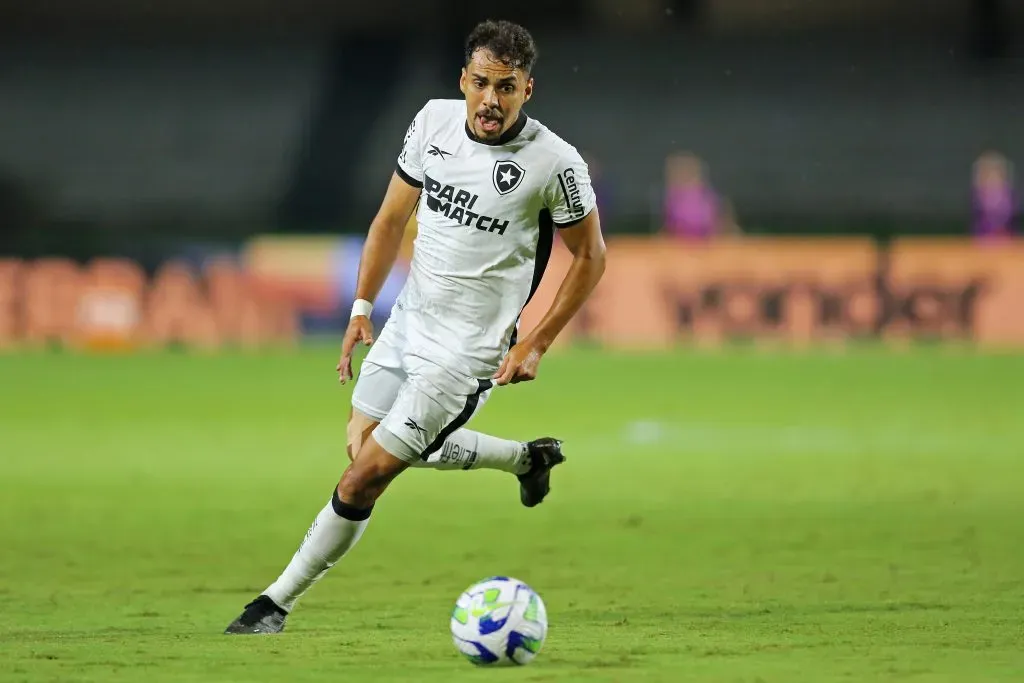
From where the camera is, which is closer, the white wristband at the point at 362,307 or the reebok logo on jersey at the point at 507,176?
the reebok logo on jersey at the point at 507,176

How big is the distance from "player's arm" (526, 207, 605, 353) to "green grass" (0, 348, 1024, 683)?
1.17 metres

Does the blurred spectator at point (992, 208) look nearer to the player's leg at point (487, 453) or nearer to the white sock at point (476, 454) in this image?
the player's leg at point (487, 453)

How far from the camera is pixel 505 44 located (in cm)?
650

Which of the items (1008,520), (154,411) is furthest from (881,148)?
(1008,520)

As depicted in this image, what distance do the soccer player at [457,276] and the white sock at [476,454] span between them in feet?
0.19

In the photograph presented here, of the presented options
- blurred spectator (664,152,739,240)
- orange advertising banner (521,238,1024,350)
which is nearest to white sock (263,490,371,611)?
orange advertising banner (521,238,1024,350)

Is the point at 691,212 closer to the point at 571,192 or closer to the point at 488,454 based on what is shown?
the point at 488,454

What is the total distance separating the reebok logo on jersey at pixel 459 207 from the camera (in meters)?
6.71

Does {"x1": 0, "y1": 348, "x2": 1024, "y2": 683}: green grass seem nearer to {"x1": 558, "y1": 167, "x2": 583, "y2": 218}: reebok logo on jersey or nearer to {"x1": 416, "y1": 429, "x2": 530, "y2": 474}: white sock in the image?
{"x1": 416, "y1": 429, "x2": 530, "y2": 474}: white sock

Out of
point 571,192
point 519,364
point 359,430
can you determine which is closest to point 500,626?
point 519,364

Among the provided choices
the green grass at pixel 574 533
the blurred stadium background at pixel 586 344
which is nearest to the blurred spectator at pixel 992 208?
the blurred stadium background at pixel 586 344

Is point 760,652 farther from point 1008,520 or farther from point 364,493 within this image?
point 1008,520

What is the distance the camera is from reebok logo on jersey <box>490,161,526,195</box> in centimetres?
666

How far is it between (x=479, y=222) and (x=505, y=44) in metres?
0.68
